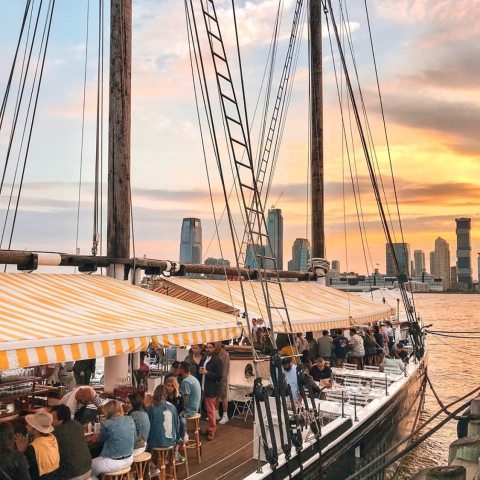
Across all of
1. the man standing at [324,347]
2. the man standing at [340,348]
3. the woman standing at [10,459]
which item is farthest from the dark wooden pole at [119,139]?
the man standing at [340,348]

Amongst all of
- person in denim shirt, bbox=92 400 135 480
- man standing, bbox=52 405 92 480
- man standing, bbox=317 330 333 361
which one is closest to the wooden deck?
person in denim shirt, bbox=92 400 135 480

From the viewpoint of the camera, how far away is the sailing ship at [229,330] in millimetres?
6473

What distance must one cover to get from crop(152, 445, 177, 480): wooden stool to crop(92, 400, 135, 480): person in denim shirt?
3.10 ft

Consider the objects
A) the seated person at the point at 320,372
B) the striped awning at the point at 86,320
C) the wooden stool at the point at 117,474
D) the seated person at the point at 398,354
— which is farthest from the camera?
the seated person at the point at 398,354

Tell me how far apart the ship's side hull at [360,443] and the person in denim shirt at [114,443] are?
1.94 m

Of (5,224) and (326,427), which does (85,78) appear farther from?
(326,427)

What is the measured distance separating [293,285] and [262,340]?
17.8ft

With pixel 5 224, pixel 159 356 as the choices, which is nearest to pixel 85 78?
pixel 5 224

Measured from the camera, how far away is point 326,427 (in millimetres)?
8891

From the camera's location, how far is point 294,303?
12.9 metres

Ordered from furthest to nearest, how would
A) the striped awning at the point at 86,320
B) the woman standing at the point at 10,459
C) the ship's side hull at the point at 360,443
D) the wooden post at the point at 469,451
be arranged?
the ship's side hull at the point at 360,443
the striped awning at the point at 86,320
the woman standing at the point at 10,459
the wooden post at the point at 469,451

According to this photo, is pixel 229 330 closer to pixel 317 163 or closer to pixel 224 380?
pixel 224 380

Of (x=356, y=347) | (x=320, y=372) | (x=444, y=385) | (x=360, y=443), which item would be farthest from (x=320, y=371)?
(x=444, y=385)

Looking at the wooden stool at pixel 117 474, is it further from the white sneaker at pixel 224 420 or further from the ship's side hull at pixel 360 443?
the white sneaker at pixel 224 420
